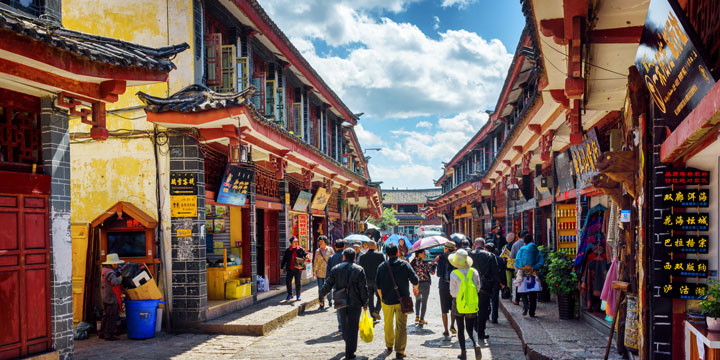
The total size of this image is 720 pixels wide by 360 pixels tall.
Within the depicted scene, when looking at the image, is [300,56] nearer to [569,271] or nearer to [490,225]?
[569,271]

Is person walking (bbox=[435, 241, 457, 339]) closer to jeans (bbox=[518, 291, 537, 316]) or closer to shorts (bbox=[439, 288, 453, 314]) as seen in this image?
shorts (bbox=[439, 288, 453, 314])

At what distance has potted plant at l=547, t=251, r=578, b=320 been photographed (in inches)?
403

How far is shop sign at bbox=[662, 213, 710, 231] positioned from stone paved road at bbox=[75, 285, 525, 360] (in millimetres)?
3521

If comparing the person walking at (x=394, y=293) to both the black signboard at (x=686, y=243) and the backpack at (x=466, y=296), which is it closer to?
the backpack at (x=466, y=296)

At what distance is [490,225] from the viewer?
26453mm

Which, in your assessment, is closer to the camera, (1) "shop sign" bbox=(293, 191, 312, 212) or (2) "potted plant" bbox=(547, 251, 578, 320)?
(2) "potted plant" bbox=(547, 251, 578, 320)

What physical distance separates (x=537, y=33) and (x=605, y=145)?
178 inches

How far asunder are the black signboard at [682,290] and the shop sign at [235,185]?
7.94 metres

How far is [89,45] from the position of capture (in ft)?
21.9

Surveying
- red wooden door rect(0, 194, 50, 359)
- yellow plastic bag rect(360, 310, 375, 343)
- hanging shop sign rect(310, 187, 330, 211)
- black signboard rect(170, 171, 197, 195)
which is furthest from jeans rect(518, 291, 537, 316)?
hanging shop sign rect(310, 187, 330, 211)

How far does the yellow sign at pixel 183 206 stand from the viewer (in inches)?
404

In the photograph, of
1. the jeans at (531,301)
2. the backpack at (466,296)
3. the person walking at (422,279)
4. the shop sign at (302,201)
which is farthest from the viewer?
the shop sign at (302,201)

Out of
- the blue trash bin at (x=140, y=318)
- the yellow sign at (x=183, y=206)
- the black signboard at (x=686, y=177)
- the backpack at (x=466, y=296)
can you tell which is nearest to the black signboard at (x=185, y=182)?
the yellow sign at (x=183, y=206)

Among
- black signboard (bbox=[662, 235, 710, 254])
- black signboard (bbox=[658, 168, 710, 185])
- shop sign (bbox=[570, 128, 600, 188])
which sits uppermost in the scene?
shop sign (bbox=[570, 128, 600, 188])
